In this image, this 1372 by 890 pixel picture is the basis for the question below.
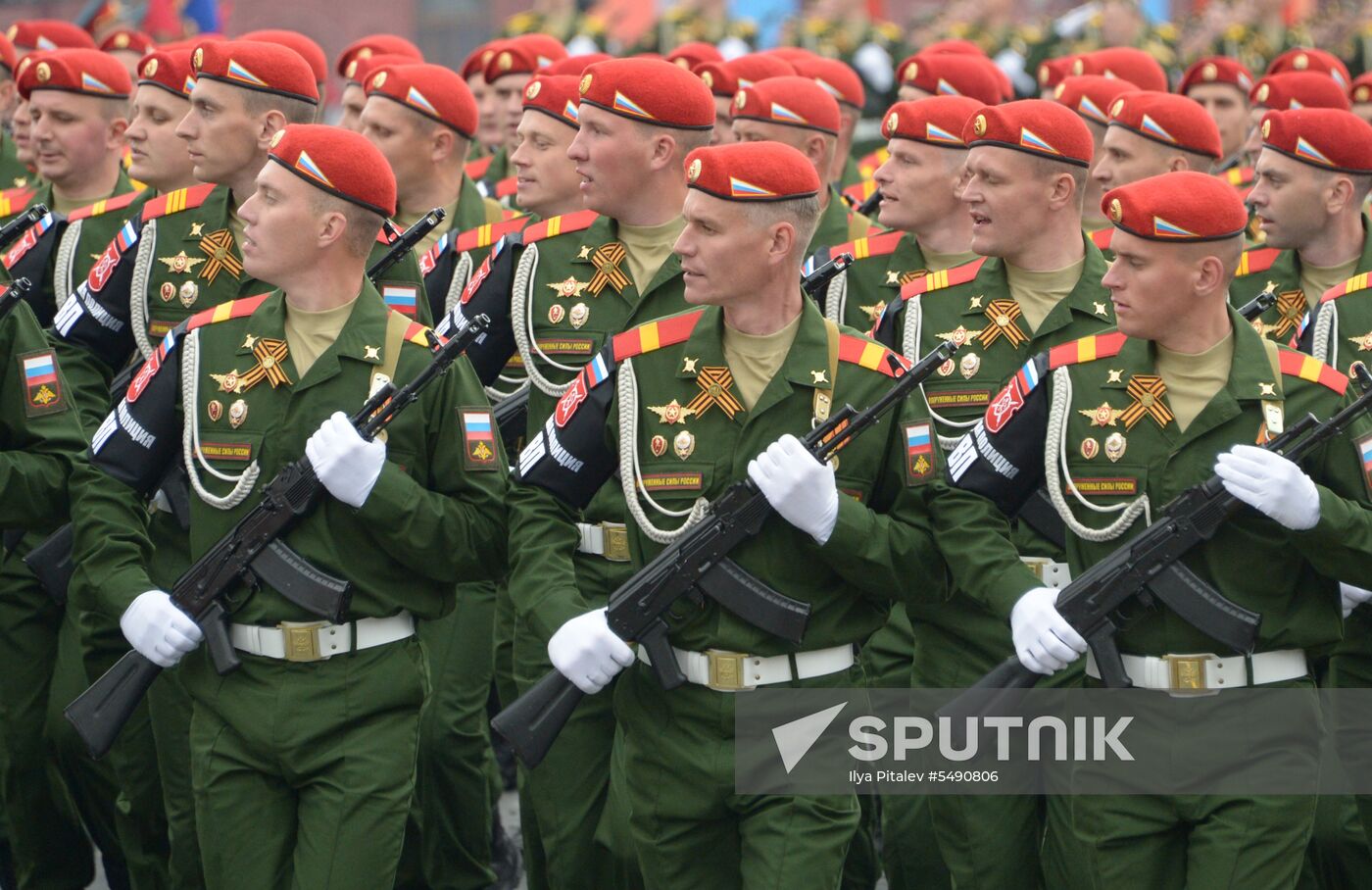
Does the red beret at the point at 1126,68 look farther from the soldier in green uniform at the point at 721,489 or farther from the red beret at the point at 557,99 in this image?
the soldier in green uniform at the point at 721,489

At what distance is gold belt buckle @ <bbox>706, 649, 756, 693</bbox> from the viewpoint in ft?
17.3

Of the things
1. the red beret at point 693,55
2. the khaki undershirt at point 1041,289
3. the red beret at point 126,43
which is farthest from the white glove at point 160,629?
the red beret at point 126,43

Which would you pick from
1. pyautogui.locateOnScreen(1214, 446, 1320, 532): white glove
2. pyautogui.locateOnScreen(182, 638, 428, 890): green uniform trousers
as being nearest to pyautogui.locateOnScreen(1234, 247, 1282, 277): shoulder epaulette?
pyautogui.locateOnScreen(1214, 446, 1320, 532): white glove

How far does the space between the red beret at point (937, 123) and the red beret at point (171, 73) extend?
2470 mm

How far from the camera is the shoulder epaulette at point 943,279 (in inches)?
272

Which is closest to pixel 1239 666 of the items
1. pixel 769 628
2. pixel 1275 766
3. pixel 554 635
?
pixel 1275 766

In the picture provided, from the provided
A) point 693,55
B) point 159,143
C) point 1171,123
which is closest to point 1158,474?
point 1171,123

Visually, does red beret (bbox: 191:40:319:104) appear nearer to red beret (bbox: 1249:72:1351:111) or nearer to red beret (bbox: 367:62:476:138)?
red beret (bbox: 367:62:476:138)

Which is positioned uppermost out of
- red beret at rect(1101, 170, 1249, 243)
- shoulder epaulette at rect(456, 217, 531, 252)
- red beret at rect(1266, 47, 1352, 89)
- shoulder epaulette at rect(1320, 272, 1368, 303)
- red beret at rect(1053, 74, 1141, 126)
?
red beret at rect(1101, 170, 1249, 243)

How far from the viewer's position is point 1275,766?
17.2 feet

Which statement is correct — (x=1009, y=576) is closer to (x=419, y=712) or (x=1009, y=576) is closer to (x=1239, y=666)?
(x=1239, y=666)

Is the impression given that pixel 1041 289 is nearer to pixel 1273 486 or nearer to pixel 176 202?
pixel 1273 486

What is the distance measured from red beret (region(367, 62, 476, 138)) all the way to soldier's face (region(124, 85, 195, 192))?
3.47 feet

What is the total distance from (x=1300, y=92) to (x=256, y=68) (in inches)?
177
